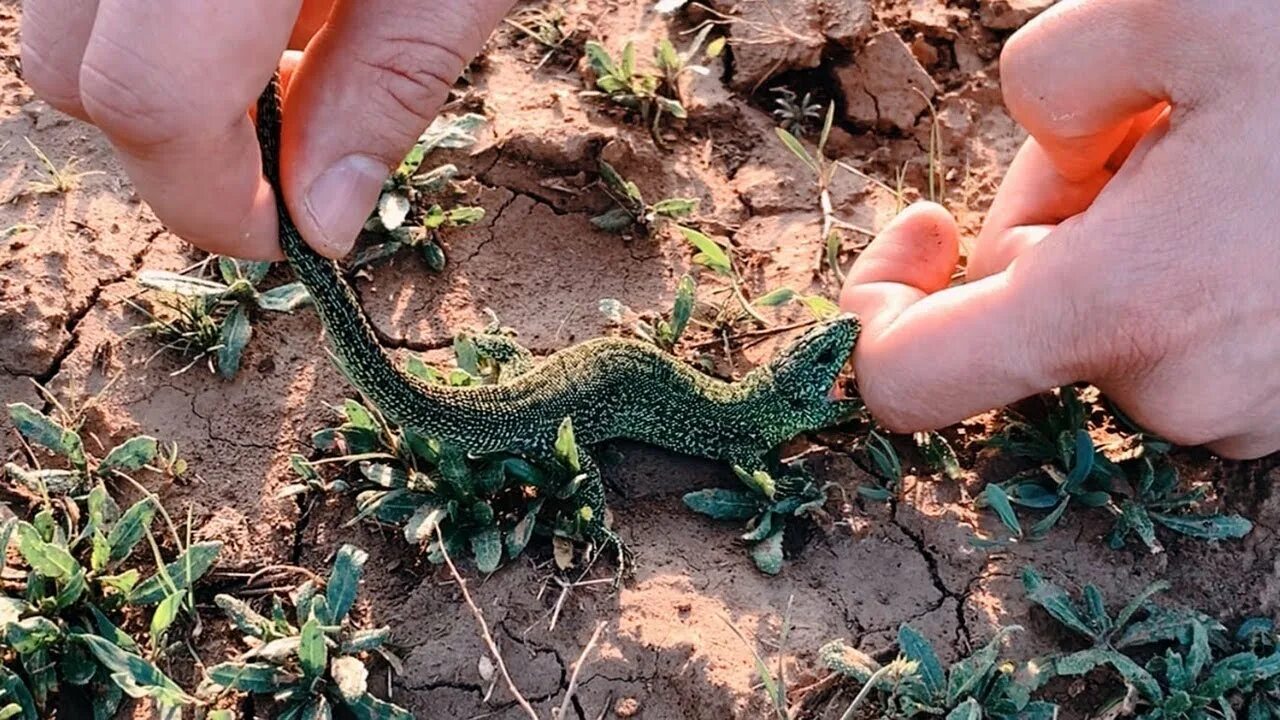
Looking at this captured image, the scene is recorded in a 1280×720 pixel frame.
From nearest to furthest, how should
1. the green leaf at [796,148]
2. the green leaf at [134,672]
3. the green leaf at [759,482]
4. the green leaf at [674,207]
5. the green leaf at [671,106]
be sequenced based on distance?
the green leaf at [134,672] → the green leaf at [759,482] → the green leaf at [674,207] → the green leaf at [796,148] → the green leaf at [671,106]

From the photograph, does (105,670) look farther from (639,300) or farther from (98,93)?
(639,300)

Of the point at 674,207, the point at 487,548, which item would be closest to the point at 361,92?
the point at 487,548

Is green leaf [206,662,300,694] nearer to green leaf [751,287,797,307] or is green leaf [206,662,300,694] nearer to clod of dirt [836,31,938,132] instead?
green leaf [751,287,797,307]

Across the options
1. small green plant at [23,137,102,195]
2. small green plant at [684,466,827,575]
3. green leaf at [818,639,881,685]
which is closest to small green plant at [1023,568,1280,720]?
green leaf at [818,639,881,685]

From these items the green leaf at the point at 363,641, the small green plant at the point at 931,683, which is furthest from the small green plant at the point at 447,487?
the small green plant at the point at 931,683

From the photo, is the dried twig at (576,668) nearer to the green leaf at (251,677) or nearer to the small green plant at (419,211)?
the green leaf at (251,677)

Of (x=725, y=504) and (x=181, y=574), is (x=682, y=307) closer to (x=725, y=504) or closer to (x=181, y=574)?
(x=725, y=504)

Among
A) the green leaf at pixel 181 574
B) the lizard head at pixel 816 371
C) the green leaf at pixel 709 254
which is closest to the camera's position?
the green leaf at pixel 181 574

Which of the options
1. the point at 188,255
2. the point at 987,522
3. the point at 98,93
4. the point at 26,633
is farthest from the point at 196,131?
the point at 987,522
